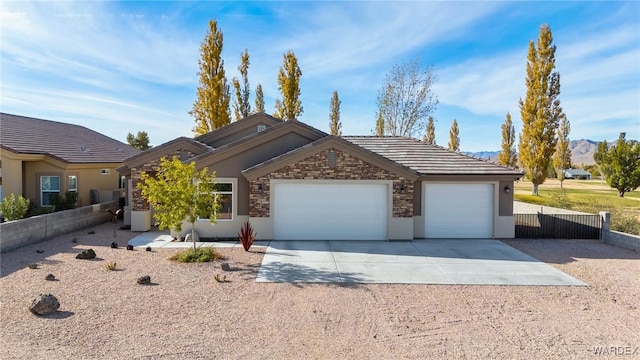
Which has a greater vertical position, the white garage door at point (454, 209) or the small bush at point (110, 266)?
the white garage door at point (454, 209)

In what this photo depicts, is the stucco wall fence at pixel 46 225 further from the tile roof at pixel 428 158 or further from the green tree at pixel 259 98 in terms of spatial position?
the green tree at pixel 259 98

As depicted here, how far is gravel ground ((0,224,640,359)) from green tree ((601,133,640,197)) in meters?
26.7

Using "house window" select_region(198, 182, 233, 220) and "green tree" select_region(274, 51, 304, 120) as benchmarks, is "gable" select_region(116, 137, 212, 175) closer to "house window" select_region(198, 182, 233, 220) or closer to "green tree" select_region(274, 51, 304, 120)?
"house window" select_region(198, 182, 233, 220)

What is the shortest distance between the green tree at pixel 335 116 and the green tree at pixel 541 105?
20515 millimetres

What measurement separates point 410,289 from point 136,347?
584 cm

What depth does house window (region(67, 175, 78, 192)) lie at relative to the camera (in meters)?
17.4

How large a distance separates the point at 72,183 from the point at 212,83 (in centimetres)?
1325

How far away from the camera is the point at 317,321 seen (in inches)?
252

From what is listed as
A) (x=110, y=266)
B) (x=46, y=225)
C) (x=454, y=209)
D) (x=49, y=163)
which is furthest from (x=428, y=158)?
(x=49, y=163)

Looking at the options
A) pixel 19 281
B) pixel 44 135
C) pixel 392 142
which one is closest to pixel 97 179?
pixel 44 135

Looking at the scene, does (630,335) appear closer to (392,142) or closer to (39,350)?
(39,350)

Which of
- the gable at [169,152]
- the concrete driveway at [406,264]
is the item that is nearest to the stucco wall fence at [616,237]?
the concrete driveway at [406,264]

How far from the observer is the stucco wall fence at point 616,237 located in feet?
40.0

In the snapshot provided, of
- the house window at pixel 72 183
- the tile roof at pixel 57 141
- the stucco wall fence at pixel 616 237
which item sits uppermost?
the tile roof at pixel 57 141
